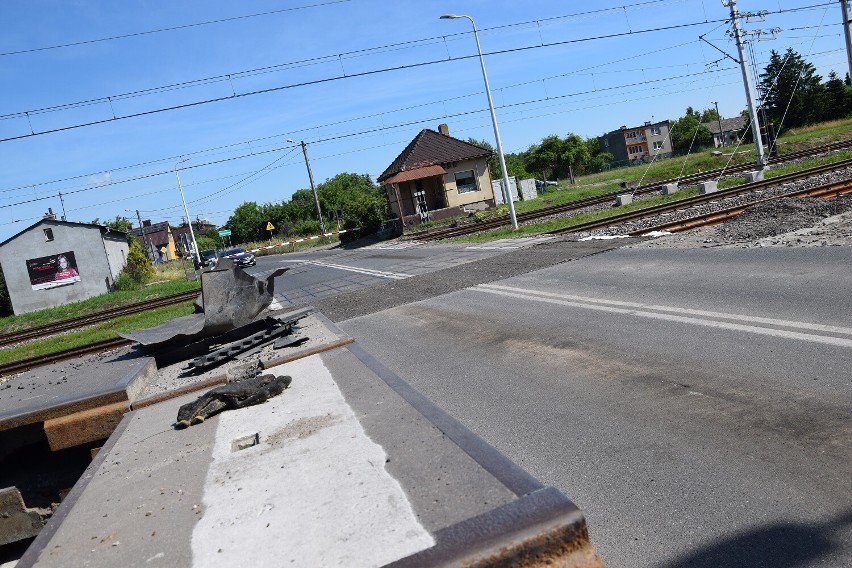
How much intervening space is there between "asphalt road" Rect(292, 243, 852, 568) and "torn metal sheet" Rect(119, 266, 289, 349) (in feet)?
6.13

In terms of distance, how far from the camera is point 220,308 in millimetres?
9297

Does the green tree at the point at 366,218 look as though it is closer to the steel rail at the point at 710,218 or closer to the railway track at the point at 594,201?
the railway track at the point at 594,201

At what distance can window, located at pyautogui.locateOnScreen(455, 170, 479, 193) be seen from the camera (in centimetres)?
5372

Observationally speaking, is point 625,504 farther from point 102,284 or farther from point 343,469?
point 102,284

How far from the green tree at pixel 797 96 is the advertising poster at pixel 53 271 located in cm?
6214

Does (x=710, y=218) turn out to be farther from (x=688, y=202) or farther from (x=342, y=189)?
(x=342, y=189)

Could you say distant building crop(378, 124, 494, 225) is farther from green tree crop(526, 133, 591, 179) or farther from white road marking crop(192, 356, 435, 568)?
white road marking crop(192, 356, 435, 568)

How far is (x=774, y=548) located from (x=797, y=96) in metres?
80.2

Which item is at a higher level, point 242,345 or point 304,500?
point 242,345

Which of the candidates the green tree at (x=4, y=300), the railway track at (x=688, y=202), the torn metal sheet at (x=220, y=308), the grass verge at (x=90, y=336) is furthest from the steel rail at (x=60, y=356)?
the green tree at (x=4, y=300)

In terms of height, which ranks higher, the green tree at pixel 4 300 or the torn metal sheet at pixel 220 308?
the green tree at pixel 4 300

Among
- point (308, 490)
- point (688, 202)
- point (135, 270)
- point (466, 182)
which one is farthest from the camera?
point (466, 182)

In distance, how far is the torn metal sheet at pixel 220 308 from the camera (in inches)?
353

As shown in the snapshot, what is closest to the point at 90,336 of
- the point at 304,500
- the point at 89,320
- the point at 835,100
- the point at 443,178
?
the point at 89,320
